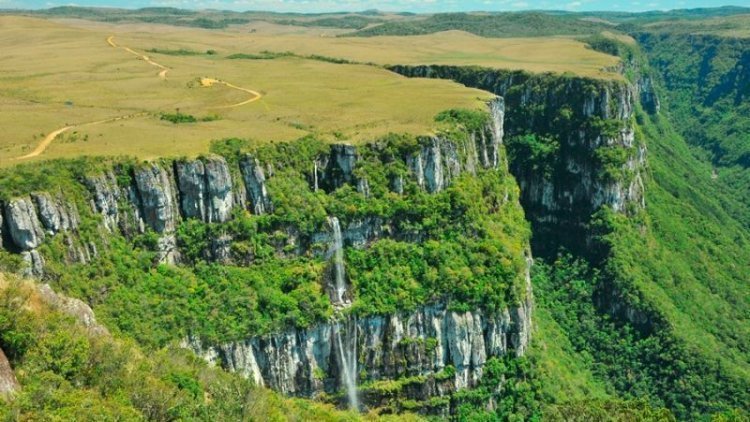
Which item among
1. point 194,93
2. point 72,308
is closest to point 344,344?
point 72,308

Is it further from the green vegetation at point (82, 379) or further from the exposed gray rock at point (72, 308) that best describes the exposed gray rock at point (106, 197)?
the green vegetation at point (82, 379)

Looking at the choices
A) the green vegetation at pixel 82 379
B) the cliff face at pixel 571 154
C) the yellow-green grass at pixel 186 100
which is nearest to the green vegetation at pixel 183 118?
the yellow-green grass at pixel 186 100

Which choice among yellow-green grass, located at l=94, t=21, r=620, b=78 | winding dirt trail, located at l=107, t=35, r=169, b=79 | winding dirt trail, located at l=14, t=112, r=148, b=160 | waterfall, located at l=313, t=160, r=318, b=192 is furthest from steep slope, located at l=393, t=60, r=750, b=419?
winding dirt trail, located at l=14, t=112, r=148, b=160

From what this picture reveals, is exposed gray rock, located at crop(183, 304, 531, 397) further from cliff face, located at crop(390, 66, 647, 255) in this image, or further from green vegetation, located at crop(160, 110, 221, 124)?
cliff face, located at crop(390, 66, 647, 255)

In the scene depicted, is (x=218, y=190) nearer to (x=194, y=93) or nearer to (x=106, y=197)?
(x=106, y=197)

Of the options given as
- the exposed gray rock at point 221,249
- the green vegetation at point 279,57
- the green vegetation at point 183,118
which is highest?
the green vegetation at point 279,57

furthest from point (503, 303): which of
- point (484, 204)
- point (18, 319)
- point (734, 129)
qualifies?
point (734, 129)
